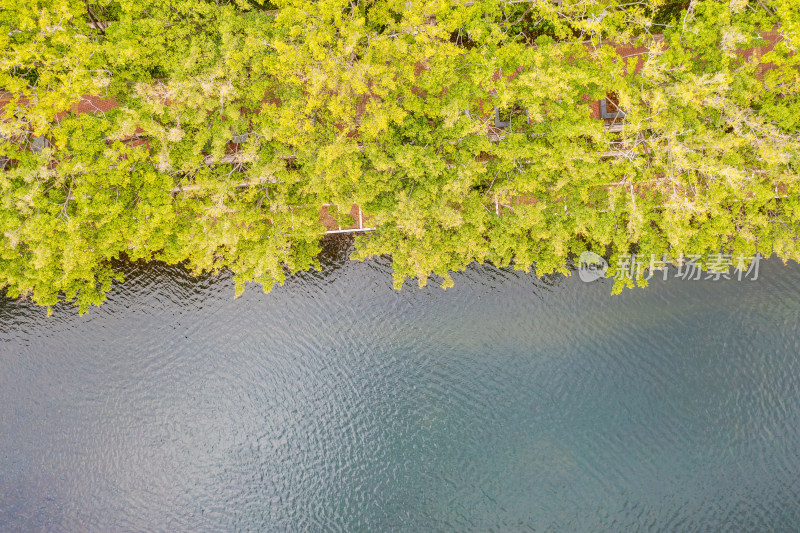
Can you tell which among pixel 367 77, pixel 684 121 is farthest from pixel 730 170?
pixel 367 77

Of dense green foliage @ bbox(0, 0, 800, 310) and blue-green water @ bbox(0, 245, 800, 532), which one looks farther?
blue-green water @ bbox(0, 245, 800, 532)

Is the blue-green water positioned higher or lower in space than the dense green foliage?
lower

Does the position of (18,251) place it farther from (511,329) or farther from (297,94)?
(511,329)

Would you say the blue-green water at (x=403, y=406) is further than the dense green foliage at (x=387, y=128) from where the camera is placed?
Yes

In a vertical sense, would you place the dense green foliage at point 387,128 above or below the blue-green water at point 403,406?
above
